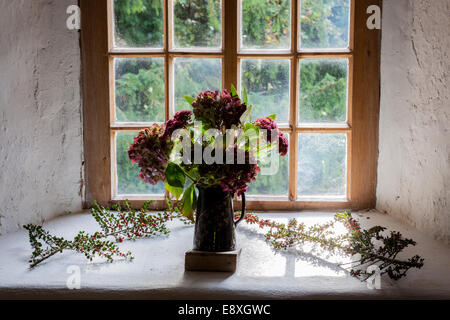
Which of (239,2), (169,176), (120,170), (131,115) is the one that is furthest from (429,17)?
(120,170)

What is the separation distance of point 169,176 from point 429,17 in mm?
993

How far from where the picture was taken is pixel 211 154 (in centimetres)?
119

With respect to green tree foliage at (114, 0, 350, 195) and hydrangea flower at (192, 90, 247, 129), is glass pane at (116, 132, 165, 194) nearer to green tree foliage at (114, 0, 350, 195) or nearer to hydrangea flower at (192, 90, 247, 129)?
green tree foliage at (114, 0, 350, 195)

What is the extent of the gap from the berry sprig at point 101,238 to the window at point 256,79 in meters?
0.28

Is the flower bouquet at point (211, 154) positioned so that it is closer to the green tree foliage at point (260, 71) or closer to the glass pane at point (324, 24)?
the green tree foliage at point (260, 71)

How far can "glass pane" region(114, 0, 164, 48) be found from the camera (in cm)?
180

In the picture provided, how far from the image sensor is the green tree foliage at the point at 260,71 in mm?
1793

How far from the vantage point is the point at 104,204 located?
6.03 feet

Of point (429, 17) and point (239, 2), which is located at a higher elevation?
point (239, 2)

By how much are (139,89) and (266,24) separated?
0.58m
